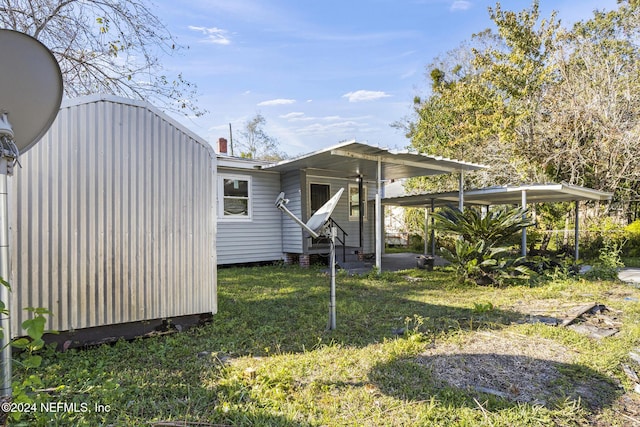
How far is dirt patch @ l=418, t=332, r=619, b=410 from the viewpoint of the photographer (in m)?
2.54

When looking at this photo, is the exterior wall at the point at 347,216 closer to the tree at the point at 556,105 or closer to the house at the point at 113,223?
the tree at the point at 556,105

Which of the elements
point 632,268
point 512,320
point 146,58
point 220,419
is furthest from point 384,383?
point 632,268

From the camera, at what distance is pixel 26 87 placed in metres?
2.22

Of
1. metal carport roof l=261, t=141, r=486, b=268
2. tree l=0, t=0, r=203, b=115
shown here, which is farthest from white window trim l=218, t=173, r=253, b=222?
tree l=0, t=0, r=203, b=115

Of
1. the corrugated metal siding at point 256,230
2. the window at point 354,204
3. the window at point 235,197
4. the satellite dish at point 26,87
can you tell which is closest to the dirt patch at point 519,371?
the satellite dish at point 26,87

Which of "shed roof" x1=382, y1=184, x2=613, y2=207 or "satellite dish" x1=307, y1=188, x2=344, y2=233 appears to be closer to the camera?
"satellite dish" x1=307, y1=188, x2=344, y2=233

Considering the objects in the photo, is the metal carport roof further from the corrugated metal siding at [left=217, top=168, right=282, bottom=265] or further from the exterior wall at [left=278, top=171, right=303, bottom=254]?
the corrugated metal siding at [left=217, top=168, right=282, bottom=265]

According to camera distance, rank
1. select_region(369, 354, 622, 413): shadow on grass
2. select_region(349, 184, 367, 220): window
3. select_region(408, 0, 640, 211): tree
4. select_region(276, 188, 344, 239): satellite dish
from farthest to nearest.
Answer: select_region(408, 0, 640, 211): tree → select_region(349, 184, 367, 220): window → select_region(276, 188, 344, 239): satellite dish → select_region(369, 354, 622, 413): shadow on grass

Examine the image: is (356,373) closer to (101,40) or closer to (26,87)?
(26,87)

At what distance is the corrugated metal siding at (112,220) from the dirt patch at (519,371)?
2703 mm

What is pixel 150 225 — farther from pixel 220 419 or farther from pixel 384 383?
pixel 384 383

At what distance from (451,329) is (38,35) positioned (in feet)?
29.1

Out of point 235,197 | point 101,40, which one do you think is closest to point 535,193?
point 235,197

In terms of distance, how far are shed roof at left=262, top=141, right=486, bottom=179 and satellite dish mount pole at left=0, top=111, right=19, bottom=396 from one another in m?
5.37
